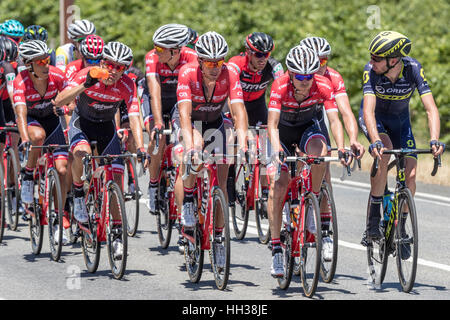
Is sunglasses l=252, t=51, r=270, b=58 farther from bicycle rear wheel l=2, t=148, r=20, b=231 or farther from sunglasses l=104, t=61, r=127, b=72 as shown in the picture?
bicycle rear wheel l=2, t=148, r=20, b=231

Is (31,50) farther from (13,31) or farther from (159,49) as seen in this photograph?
(13,31)

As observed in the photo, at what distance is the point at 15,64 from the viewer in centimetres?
1258

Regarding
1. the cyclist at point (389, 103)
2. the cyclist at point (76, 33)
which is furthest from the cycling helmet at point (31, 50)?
the cyclist at point (389, 103)

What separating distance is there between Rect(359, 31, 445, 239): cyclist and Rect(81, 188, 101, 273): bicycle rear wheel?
2529 millimetres

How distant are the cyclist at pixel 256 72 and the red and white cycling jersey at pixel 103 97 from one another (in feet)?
5.37

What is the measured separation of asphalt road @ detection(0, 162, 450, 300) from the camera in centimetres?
885

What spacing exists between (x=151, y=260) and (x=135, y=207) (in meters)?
1.66

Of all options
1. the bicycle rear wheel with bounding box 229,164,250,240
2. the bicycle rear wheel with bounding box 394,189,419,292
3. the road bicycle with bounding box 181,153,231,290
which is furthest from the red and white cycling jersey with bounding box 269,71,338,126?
the bicycle rear wheel with bounding box 229,164,250,240

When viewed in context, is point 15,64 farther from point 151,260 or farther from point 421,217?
point 421,217

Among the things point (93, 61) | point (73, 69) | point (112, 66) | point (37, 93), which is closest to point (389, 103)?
point (112, 66)

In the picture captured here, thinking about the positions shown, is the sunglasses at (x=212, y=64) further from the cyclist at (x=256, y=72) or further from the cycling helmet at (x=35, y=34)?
the cycling helmet at (x=35, y=34)

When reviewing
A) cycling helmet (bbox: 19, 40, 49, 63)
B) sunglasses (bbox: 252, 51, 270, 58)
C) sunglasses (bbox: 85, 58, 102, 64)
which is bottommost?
sunglasses (bbox: 85, 58, 102, 64)

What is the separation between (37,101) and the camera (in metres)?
11.1

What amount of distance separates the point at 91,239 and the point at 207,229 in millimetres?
1333
